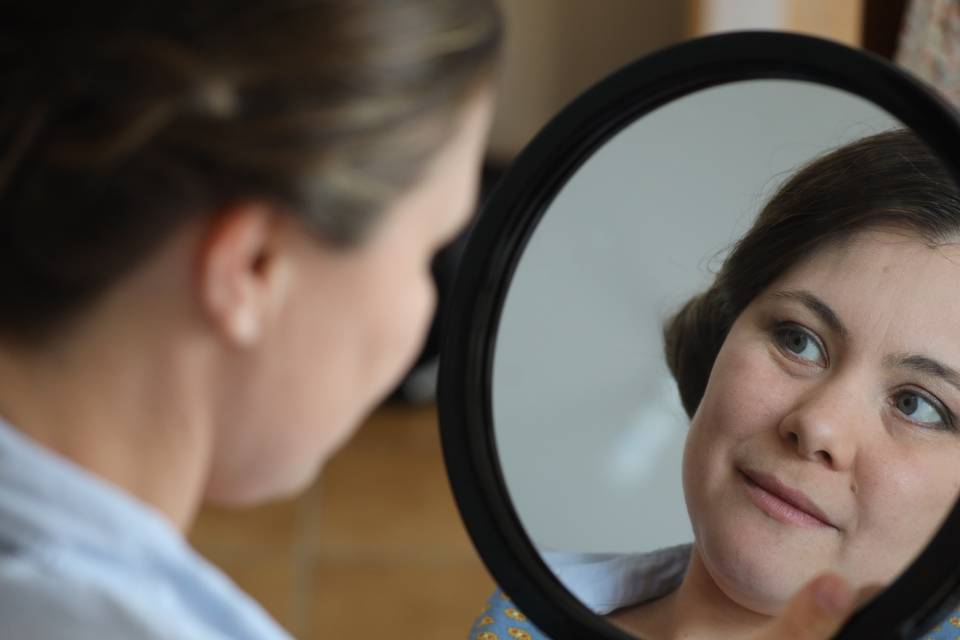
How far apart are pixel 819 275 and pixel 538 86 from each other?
1366 millimetres

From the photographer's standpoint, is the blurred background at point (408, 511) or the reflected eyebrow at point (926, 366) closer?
the reflected eyebrow at point (926, 366)

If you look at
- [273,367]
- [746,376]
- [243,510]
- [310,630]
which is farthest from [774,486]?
[243,510]

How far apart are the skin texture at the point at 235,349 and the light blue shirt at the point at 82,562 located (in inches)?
0.6

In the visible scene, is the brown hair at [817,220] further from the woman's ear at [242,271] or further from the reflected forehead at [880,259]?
the woman's ear at [242,271]

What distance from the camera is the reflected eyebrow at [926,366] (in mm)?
507

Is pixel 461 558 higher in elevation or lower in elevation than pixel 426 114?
lower

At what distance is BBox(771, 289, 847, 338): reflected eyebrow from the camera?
1.72 feet

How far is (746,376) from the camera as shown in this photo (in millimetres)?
540

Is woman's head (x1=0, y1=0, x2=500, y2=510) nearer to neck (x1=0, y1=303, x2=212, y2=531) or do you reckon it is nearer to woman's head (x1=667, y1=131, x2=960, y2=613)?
neck (x1=0, y1=303, x2=212, y2=531)

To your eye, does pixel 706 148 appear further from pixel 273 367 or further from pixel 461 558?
pixel 461 558

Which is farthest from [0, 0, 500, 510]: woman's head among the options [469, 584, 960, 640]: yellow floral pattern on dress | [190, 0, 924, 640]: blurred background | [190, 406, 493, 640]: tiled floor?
[190, 406, 493, 640]: tiled floor

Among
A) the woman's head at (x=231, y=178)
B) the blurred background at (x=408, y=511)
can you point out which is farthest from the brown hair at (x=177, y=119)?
the blurred background at (x=408, y=511)

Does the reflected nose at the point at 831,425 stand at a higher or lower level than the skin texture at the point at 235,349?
lower

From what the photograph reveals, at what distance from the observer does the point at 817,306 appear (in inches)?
21.0
